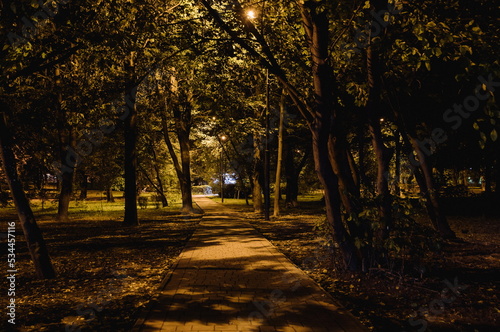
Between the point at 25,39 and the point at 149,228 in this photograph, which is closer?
the point at 25,39

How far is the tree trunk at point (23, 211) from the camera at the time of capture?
7426mm

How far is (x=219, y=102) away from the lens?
29.0 ft

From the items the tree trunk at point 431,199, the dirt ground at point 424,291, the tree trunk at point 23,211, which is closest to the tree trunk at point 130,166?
the dirt ground at point 424,291

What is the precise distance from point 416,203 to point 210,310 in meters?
4.20

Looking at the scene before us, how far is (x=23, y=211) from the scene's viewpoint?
7.47m

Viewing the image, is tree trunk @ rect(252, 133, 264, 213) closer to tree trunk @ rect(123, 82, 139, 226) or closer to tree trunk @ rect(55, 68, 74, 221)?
tree trunk @ rect(123, 82, 139, 226)

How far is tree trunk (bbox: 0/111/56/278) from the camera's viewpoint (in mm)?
7426

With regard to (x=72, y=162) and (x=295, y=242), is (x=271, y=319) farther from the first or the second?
(x=72, y=162)

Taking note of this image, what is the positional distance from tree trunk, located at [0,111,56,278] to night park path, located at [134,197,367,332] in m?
2.58

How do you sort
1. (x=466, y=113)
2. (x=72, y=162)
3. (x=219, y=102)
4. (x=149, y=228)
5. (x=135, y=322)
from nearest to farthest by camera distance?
(x=135, y=322) < (x=219, y=102) < (x=149, y=228) < (x=466, y=113) < (x=72, y=162)

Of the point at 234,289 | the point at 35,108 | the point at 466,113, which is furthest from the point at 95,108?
the point at 466,113

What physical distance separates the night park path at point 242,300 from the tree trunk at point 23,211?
102 inches

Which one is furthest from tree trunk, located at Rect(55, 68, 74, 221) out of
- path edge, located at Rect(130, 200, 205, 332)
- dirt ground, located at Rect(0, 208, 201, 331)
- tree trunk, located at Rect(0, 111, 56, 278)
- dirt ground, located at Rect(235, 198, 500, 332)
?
dirt ground, located at Rect(235, 198, 500, 332)

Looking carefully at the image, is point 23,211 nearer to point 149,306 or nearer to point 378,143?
point 149,306
